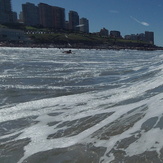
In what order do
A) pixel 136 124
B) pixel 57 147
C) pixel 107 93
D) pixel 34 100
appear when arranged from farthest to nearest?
1. pixel 107 93
2. pixel 34 100
3. pixel 136 124
4. pixel 57 147

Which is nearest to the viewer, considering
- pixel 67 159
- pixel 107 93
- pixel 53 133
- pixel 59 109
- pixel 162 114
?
pixel 67 159

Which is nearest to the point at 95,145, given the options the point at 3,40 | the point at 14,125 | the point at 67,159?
the point at 67,159

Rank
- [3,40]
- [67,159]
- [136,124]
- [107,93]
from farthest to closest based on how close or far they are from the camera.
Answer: [3,40] < [107,93] < [136,124] < [67,159]

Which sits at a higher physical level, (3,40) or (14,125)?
(3,40)

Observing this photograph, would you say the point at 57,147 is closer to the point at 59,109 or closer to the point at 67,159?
the point at 67,159

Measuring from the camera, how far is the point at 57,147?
6.23 meters

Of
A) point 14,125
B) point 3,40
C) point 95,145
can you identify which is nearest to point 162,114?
point 95,145

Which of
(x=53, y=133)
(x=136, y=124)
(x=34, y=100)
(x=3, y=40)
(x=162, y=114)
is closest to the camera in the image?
(x=53, y=133)

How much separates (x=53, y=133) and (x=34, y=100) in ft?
14.4

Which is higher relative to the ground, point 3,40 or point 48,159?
point 3,40

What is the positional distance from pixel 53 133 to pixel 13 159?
6.15 ft

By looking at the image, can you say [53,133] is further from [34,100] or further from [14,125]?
[34,100]

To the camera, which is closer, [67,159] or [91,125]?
[67,159]

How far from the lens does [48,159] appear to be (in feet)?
18.5
